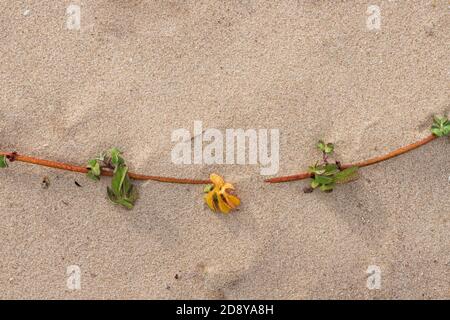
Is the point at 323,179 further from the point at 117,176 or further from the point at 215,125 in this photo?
the point at 117,176

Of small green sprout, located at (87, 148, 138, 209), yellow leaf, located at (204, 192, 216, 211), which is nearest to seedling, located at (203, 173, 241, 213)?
yellow leaf, located at (204, 192, 216, 211)

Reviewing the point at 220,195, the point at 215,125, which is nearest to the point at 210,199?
the point at 220,195

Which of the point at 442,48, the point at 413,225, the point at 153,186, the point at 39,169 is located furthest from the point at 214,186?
the point at 442,48

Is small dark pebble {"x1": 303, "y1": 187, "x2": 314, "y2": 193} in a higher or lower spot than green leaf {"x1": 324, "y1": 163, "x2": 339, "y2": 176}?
lower

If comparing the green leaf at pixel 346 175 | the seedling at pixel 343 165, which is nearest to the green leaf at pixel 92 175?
the seedling at pixel 343 165

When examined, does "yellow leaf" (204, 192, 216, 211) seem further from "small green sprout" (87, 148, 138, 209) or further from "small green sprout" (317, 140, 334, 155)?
"small green sprout" (317, 140, 334, 155)

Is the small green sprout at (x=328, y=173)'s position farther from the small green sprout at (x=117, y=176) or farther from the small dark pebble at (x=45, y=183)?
the small dark pebble at (x=45, y=183)

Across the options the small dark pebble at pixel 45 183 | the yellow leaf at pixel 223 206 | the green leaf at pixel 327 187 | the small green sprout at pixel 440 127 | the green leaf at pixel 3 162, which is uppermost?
the small green sprout at pixel 440 127
